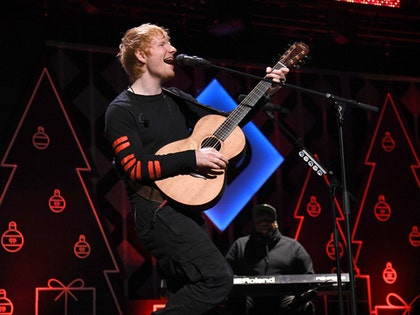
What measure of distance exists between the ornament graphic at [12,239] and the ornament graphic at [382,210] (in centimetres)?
437

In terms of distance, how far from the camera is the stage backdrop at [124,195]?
7551mm

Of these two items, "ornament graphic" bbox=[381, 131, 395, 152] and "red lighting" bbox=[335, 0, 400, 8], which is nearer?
"red lighting" bbox=[335, 0, 400, 8]

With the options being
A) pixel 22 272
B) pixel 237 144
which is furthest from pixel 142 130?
pixel 22 272

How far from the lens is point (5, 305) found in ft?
23.9

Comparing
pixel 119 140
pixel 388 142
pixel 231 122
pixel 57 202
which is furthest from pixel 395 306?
pixel 119 140

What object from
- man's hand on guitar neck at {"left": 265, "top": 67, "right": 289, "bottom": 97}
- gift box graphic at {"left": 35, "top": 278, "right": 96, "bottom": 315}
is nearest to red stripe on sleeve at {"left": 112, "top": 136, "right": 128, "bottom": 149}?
man's hand on guitar neck at {"left": 265, "top": 67, "right": 289, "bottom": 97}

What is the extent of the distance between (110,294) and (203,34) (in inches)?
130

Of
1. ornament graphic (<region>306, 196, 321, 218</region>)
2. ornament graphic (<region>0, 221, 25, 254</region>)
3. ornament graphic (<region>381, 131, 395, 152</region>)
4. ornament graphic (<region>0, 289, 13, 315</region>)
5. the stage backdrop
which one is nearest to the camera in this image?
ornament graphic (<region>0, 289, 13, 315</region>)

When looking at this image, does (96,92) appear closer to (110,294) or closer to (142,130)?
(110,294)

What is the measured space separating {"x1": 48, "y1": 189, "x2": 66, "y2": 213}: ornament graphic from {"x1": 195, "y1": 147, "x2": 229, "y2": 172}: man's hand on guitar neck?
13.7 feet

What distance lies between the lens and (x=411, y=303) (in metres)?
9.16

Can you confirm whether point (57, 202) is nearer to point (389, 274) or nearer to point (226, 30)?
point (226, 30)

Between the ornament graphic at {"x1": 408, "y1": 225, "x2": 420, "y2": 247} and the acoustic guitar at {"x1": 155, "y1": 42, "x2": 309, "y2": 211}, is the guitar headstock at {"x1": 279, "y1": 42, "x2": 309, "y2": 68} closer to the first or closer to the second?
the acoustic guitar at {"x1": 155, "y1": 42, "x2": 309, "y2": 211}

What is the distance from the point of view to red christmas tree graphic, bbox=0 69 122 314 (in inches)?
293
